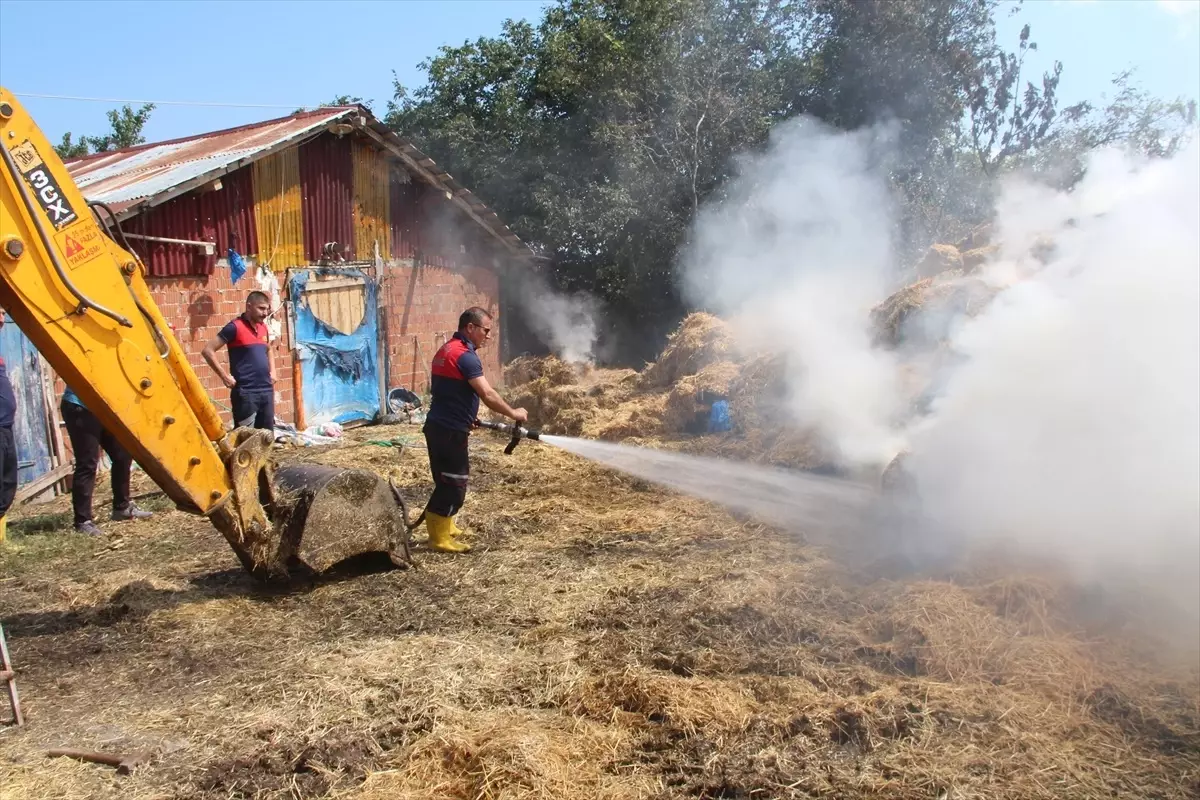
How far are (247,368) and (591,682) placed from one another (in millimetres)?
5541

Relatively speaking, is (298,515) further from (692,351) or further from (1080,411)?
(692,351)

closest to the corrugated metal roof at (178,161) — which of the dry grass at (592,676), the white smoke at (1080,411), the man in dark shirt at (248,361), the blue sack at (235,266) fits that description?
the blue sack at (235,266)

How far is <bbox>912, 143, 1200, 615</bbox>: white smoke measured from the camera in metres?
5.51

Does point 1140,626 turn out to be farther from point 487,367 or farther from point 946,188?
point 946,188

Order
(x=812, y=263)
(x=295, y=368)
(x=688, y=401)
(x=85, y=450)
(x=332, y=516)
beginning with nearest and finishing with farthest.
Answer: (x=332, y=516) → (x=85, y=450) → (x=688, y=401) → (x=295, y=368) → (x=812, y=263)

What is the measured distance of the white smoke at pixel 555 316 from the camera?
60.7 ft

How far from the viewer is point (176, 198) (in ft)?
36.1

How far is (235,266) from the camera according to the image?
1176cm

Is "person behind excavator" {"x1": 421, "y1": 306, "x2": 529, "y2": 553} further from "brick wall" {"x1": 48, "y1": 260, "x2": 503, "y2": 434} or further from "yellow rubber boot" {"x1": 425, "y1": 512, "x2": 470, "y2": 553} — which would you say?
"brick wall" {"x1": 48, "y1": 260, "x2": 503, "y2": 434}

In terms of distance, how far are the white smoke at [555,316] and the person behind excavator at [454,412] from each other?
11.3m

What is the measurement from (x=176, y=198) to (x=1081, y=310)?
10.3m

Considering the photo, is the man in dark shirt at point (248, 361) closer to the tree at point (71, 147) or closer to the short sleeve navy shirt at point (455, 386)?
the short sleeve navy shirt at point (455, 386)

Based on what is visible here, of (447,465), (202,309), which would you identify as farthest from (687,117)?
(447,465)

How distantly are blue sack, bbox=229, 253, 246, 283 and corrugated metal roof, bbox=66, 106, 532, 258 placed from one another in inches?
41.5
